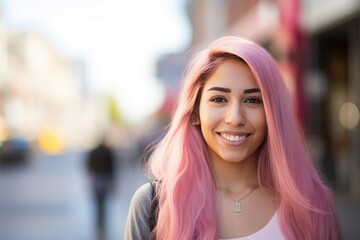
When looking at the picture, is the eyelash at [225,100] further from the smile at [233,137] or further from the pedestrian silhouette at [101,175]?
the pedestrian silhouette at [101,175]

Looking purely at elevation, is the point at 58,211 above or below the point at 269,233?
below

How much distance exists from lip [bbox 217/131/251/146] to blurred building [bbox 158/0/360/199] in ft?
23.2

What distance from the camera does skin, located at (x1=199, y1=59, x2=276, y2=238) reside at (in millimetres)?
2221

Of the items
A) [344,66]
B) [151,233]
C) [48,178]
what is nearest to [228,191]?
[151,233]

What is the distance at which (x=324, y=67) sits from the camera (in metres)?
18.2

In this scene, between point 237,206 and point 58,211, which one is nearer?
point 237,206

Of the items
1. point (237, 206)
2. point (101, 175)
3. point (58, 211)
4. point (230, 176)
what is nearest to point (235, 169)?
point (230, 176)

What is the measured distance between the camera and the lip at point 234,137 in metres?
2.22

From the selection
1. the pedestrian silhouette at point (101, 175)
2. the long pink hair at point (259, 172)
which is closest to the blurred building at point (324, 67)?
the pedestrian silhouette at point (101, 175)

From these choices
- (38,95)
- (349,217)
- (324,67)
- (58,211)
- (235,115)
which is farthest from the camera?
(38,95)

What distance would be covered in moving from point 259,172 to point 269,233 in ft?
0.90

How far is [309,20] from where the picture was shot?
17.2m

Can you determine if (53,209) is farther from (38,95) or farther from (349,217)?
(38,95)

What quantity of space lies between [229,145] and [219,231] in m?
0.33
